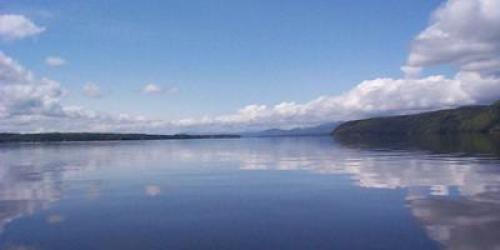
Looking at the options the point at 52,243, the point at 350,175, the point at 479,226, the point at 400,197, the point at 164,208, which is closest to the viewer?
the point at 52,243

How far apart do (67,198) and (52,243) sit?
1204 cm

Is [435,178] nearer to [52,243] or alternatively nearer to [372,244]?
[372,244]

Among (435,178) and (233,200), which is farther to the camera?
(435,178)

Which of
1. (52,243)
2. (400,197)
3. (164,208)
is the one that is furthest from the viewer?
(400,197)

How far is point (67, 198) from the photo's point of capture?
94.4 ft

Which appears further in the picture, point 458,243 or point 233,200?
point 233,200

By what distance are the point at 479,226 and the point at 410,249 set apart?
5028 mm

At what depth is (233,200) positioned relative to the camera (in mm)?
27234

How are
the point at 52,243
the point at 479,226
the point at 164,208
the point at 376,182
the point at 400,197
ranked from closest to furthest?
1. the point at 52,243
2. the point at 479,226
3. the point at 164,208
4. the point at 400,197
5. the point at 376,182

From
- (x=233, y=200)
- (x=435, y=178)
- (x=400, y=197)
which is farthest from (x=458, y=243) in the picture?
(x=435, y=178)

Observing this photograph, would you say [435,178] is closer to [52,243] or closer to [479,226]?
[479,226]

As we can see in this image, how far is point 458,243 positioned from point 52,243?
562 inches

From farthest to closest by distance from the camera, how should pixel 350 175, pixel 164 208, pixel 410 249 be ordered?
pixel 350 175 < pixel 164 208 < pixel 410 249

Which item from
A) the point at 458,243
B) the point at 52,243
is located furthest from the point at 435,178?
the point at 52,243
